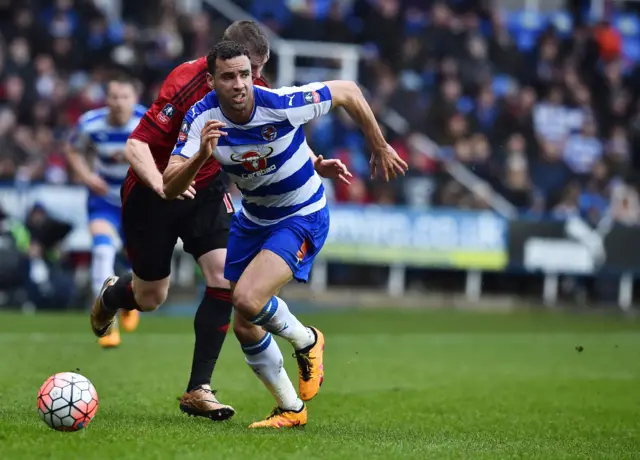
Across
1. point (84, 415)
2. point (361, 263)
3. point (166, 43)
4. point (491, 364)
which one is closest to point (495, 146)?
point (361, 263)

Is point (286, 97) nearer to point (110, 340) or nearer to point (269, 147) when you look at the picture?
point (269, 147)

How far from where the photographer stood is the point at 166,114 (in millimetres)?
7676

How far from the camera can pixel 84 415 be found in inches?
252

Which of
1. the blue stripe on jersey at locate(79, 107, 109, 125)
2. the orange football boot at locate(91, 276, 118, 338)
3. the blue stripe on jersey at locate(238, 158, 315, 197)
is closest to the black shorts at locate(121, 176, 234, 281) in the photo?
the orange football boot at locate(91, 276, 118, 338)

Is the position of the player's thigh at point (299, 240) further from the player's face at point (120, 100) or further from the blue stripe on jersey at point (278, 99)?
the player's face at point (120, 100)

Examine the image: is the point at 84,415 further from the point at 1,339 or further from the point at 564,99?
the point at 564,99

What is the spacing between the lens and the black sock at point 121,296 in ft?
28.2

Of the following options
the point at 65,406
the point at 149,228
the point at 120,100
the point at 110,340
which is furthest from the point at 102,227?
the point at 65,406

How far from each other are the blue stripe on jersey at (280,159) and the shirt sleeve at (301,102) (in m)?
0.13

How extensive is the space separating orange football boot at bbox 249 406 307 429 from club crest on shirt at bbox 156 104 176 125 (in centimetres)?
205

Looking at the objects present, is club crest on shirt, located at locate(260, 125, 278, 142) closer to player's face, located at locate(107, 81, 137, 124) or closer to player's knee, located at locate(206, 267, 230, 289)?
player's knee, located at locate(206, 267, 230, 289)

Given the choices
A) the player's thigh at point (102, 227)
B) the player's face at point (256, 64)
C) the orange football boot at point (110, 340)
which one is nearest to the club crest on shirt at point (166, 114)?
the player's face at point (256, 64)

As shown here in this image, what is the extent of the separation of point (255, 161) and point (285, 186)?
0.94 ft

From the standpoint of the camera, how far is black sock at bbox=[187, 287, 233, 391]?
7703 mm
